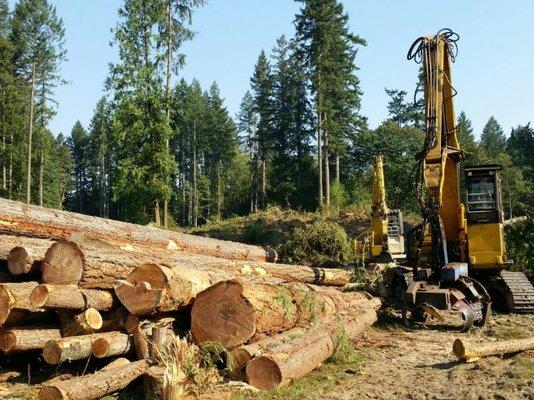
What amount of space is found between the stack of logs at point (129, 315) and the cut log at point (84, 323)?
0.01 m

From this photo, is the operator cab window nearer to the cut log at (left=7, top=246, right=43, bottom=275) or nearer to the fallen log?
the fallen log

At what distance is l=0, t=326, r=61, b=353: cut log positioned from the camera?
662 cm

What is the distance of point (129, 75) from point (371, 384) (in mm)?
26418

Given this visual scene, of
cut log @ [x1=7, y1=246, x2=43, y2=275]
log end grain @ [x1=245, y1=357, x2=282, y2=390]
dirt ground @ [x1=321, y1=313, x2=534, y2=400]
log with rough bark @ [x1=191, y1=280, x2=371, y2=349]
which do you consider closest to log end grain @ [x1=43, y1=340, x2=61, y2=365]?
cut log @ [x1=7, y1=246, x2=43, y2=275]

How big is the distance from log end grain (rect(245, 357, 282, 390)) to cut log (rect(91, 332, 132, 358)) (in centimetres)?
157

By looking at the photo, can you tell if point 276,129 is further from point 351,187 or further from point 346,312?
point 346,312

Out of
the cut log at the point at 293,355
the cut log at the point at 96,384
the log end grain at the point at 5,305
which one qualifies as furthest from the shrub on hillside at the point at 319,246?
the log end grain at the point at 5,305

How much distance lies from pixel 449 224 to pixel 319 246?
971 centimetres

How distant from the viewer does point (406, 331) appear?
10.5 metres

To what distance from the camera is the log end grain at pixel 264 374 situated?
21.1 feet

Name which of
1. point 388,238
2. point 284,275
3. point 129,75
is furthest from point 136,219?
point 284,275

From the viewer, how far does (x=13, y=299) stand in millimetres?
6598

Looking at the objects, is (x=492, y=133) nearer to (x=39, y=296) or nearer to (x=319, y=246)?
(x=319, y=246)

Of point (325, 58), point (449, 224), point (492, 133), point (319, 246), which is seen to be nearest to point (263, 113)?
point (325, 58)
